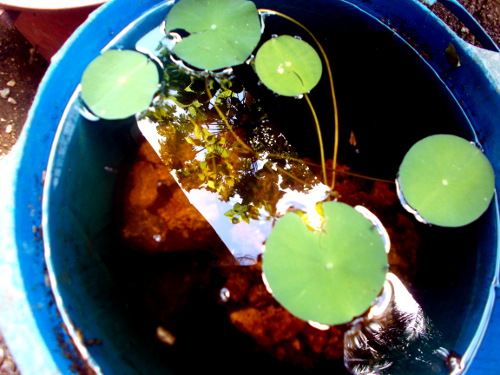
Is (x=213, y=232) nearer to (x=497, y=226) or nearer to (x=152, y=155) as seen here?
(x=152, y=155)

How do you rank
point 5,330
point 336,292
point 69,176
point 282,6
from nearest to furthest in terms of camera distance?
point 5,330
point 336,292
point 69,176
point 282,6

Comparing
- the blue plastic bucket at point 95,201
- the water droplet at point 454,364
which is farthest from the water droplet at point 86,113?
the water droplet at point 454,364

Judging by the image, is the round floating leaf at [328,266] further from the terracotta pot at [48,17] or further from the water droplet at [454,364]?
the terracotta pot at [48,17]

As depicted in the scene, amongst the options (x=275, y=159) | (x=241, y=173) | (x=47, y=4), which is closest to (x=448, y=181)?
(x=275, y=159)

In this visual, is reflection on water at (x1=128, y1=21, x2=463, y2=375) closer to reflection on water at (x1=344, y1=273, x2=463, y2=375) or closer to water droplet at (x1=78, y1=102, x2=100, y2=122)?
reflection on water at (x1=344, y1=273, x2=463, y2=375)

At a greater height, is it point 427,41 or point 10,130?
point 427,41

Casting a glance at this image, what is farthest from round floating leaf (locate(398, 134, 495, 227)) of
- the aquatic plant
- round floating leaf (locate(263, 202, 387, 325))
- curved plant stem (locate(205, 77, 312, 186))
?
curved plant stem (locate(205, 77, 312, 186))

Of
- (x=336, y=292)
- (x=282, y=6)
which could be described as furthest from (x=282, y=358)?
(x=282, y=6)
